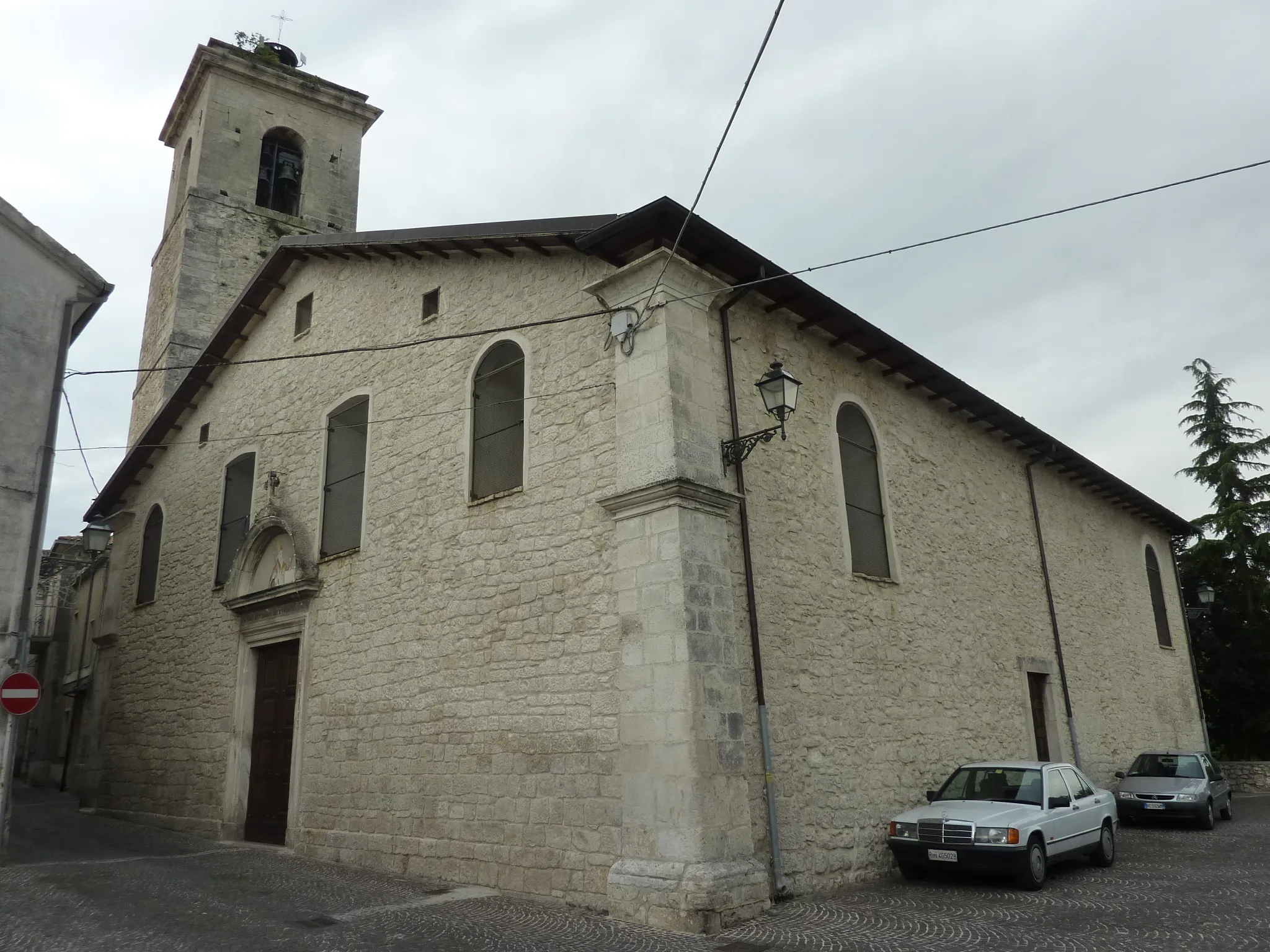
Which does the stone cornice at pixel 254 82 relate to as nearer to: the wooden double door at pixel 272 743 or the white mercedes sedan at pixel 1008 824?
the wooden double door at pixel 272 743

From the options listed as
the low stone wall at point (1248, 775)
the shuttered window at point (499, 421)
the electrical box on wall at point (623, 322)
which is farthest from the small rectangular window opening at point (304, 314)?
the low stone wall at point (1248, 775)

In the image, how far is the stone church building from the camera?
25.7 feet

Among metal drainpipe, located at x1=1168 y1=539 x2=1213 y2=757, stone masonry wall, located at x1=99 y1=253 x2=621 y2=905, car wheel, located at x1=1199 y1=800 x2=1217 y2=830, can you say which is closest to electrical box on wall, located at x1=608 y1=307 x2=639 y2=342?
stone masonry wall, located at x1=99 y1=253 x2=621 y2=905

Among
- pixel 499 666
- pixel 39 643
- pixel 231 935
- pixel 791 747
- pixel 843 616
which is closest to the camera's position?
pixel 231 935

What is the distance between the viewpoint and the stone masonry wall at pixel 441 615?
8234 millimetres

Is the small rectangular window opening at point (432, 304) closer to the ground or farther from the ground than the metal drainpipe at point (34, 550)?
farther from the ground

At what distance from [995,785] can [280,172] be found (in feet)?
71.1

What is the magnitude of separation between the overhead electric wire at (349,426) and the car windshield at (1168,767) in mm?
10713

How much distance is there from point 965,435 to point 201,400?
12211 mm

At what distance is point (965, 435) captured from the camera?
13.4 metres

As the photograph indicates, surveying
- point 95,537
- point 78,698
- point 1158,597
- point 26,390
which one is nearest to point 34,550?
point 26,390

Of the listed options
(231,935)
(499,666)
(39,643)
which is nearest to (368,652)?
(499,666)

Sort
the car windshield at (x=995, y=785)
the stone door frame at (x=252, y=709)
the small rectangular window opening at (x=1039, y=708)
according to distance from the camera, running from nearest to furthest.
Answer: the car windshield at (x=995, y=785), the stone door frame at (x=252, y=709), the small rectangular window opening at (x=1039, y=708)

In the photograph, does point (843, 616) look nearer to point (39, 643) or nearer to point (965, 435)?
point (965, 435)
